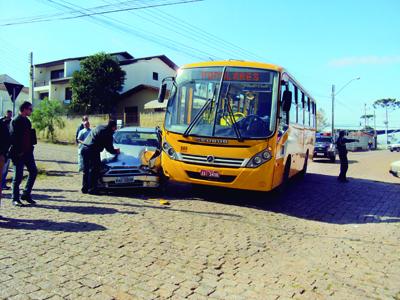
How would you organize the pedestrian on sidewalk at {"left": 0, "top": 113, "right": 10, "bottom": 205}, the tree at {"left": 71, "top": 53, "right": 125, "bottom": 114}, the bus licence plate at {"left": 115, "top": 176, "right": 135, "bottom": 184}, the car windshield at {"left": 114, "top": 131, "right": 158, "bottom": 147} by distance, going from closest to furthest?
the pedestrian on sidewalk at {"left": 0, "top": 113, "right": 10, "bottom": 205}
the bus licence plate at {"left": 115, "top": 176, "right": 135, "bottom": 184}
the car windshield at {"left": 114, "top": 131, "right": 158, "bottom": 147}
the tree at {"left": 71, "top": 53, "right": 125, "bottom": 114}

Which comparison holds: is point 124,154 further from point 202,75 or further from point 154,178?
point 202,75

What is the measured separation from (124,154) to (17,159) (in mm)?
2646

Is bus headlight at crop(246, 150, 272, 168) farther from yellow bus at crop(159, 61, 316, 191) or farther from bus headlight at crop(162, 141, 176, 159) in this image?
bus headlight at crop(162, 141, 176, 159)

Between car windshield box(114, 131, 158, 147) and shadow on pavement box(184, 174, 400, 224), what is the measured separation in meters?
1.92

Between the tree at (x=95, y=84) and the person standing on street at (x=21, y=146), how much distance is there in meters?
29.0

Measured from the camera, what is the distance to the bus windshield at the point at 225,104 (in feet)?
25.9

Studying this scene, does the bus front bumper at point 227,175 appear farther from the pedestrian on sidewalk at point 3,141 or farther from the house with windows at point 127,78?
the house with windows at point 127,78

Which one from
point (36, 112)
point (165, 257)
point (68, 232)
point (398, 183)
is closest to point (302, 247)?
point (165, 257)

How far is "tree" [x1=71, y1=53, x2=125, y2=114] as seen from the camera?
115ft

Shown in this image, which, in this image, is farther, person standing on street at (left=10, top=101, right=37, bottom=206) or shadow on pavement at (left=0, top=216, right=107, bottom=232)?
person standing on street at (left=10, top=101, right=37, bottom=206)

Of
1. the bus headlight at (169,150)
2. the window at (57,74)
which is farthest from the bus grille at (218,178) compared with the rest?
the window at (57,74)

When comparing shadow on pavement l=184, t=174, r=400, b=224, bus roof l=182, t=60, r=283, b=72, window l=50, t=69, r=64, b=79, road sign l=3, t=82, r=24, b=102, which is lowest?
shadow on pavement l=184, t=174, r=400, b=224

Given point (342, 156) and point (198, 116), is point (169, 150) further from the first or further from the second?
point (342, 156)

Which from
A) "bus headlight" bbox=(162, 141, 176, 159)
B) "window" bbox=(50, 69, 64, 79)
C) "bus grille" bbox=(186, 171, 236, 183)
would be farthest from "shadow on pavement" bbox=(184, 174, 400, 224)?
"window" bbox=(50, 69, 64, 79)
